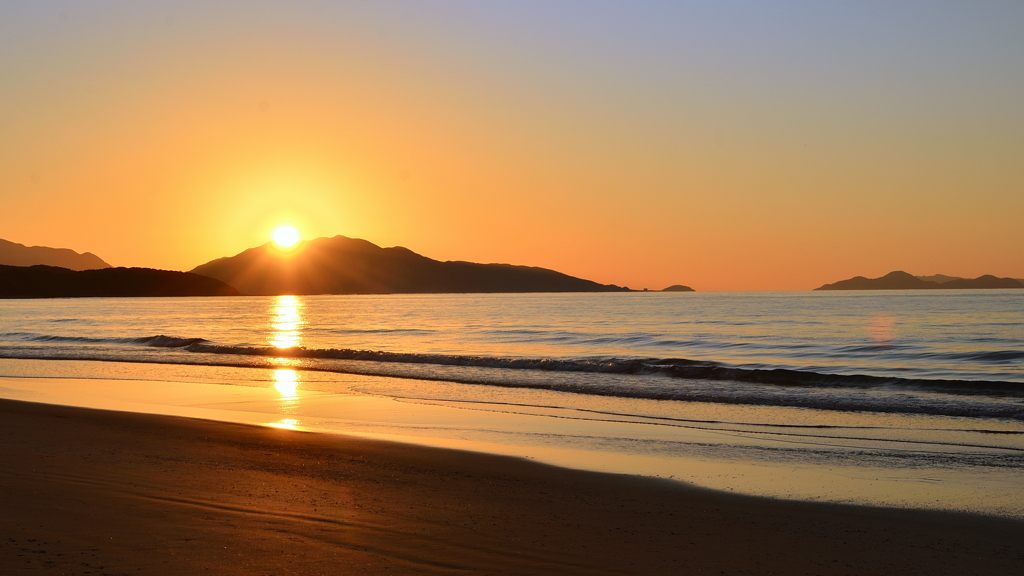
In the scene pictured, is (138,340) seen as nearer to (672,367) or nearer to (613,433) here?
(672,367)

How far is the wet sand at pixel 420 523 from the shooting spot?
19.5 ft

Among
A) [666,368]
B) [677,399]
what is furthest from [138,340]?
[677,399]

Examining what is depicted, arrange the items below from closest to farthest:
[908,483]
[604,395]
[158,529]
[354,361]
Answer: [158,529] → [908,483] → [604,395] → [354,361]

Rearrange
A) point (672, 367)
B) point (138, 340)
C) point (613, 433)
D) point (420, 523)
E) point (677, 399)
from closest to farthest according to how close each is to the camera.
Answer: point (420, 523), point (613, 433), point (677, 399), point (672, 367), point (138, 340)

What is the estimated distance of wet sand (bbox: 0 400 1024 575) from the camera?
19.5 ft

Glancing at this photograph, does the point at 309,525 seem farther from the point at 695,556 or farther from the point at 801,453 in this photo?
the point at 801,453

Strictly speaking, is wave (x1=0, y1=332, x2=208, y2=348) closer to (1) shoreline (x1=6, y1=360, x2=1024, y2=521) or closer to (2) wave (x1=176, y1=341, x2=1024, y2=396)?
(2) wave (x1=176, y1=341, x2=1024, y2=396)

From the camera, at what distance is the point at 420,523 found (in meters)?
7.13

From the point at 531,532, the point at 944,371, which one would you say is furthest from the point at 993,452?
the point at 944,371

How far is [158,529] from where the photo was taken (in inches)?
260

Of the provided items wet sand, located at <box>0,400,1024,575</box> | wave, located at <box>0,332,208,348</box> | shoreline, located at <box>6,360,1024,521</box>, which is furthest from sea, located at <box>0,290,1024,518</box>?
wet sand, located at <box>0,400,1024,575</box>

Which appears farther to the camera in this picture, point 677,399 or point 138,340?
point 138,340

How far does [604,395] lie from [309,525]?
13.3 meters

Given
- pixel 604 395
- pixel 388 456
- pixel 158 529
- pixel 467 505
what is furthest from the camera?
pixel 604 395
